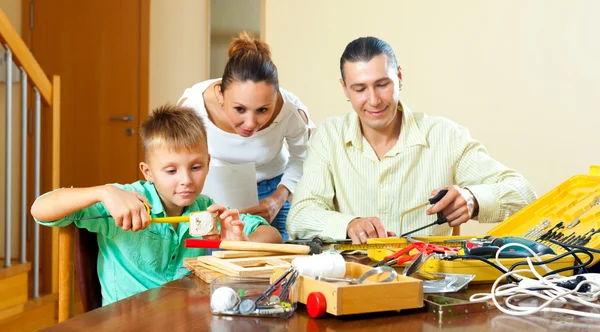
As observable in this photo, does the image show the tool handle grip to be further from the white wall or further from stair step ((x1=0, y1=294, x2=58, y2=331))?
stair step ((x1=0, y1=294, x2=58, y2=331))

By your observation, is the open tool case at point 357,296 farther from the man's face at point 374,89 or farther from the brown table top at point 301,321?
the man's face at point 374,89

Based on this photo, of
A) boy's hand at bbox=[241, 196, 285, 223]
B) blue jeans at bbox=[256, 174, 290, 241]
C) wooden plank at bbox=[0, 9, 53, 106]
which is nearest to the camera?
boy's hand at bbox=[241, 196, 285, 223]

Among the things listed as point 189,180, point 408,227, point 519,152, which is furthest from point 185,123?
point 519,152

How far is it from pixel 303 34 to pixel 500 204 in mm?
2406

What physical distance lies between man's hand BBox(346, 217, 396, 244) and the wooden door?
355cm

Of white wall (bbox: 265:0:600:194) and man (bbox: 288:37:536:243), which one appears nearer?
man (bbox: 288:37:536:243)

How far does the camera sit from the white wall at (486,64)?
11.5ft

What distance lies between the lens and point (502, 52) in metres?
3.67

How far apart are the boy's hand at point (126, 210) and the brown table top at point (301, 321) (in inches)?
15.5

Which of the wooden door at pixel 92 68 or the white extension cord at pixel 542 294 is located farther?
the wooden door at pixel 92 68

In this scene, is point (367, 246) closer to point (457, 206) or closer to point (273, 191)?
point (457, 206)

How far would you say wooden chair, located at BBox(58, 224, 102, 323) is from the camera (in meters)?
1.45

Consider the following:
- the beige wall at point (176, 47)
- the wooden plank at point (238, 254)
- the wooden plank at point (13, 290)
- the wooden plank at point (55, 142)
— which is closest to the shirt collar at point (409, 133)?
the wooden plank at point (238, 254)

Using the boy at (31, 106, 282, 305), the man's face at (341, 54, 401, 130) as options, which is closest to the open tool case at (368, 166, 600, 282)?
the boy at (31, 106, 282, 305)
